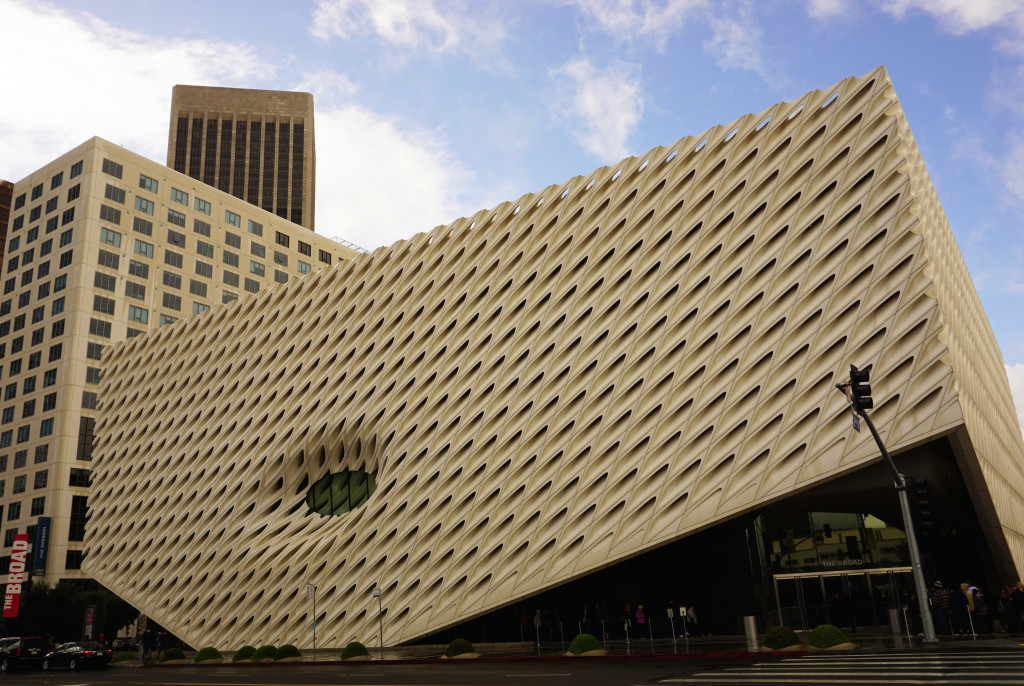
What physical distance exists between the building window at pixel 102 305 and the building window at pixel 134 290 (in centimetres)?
178

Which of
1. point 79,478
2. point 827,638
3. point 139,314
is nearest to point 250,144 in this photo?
point 139,314

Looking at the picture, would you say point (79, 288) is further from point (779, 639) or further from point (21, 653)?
point (779, 639)

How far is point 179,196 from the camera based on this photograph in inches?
3270

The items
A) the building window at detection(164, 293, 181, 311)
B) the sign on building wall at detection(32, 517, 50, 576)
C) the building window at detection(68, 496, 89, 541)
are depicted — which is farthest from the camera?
the building window at detection(164, 293, 181, 311)

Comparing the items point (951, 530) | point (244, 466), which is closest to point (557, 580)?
point (951, 530)

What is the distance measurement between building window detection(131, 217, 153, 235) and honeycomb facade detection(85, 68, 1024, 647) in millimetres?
36013

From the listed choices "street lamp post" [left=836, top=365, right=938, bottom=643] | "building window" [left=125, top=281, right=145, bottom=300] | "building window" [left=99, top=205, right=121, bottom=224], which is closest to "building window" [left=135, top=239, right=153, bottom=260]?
"building window" [left=99, top=205, right=121, bottom=224]

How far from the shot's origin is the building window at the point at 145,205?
260ft

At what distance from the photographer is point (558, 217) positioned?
38719 mm

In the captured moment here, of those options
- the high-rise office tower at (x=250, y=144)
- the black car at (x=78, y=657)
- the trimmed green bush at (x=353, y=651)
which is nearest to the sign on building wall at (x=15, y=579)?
the black car at (x=78, y=657)

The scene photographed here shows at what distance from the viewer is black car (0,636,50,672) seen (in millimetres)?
32906

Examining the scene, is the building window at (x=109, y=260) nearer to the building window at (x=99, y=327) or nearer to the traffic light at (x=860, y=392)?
the building window at (x=99, y=327)

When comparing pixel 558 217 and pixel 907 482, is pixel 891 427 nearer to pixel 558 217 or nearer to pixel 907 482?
pixel 907 482

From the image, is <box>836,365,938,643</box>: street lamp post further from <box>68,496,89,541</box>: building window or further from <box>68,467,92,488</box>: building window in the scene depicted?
<box>68,467,92,488</box>: building window
